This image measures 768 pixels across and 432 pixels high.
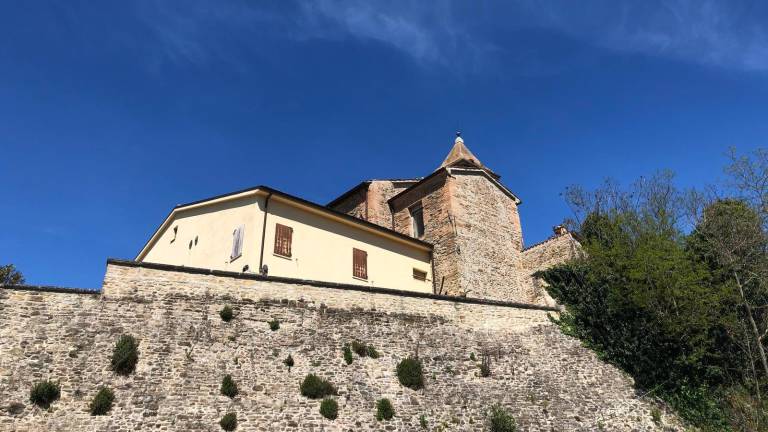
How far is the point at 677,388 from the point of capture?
18859 mm

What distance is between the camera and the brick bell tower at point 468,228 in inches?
1002

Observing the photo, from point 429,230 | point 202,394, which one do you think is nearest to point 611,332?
point 429,230

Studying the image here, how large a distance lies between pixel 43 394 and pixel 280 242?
956cm

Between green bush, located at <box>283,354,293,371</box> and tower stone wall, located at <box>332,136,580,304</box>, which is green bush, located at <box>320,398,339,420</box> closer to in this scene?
green bush, located at <box>283,354,293,371</box>

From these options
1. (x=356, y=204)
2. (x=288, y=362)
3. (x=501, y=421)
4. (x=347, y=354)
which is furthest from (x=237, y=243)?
(x=356, y=204)

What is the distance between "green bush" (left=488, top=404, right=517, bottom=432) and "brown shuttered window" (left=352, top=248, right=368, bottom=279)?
8.42 metres

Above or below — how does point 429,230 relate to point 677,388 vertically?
above

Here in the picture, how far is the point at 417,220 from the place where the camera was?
1146 inches

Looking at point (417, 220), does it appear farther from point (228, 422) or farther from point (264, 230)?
point (228, 422)

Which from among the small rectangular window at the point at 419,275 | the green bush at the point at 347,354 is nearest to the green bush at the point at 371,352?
the green bush at the point at 347,354

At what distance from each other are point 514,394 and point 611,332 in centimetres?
541

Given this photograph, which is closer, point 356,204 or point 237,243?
point 237,243

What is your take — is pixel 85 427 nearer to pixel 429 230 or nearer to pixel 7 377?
pixel 7 377

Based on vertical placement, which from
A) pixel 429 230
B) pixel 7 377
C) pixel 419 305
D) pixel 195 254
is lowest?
pixel 7 377
